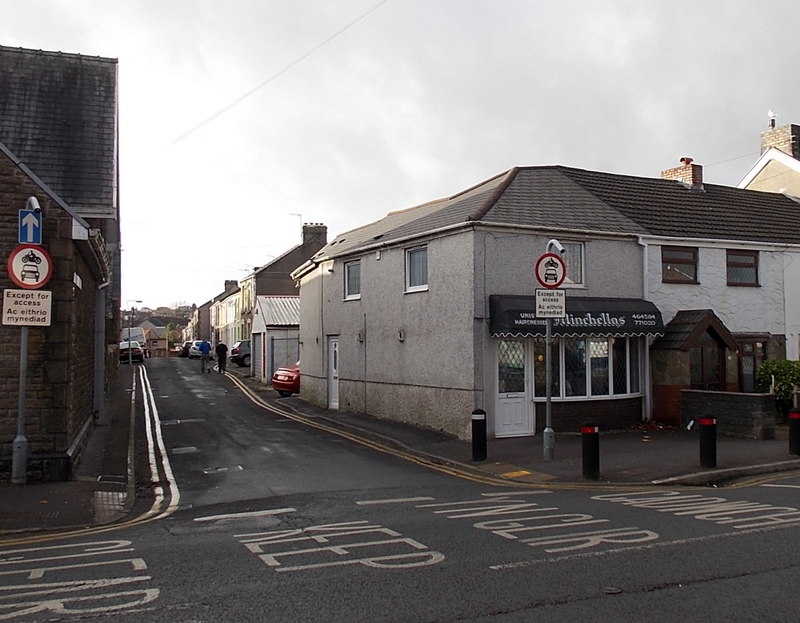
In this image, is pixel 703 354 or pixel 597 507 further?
pixel 703 354

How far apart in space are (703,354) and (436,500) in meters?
11.1

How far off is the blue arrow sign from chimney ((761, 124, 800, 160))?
89.5 ft

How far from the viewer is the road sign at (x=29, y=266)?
10.7 metres

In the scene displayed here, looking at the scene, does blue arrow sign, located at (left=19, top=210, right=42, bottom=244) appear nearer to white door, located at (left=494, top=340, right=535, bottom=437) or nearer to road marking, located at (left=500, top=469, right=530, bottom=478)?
road marking, located at (left=500, top=469, right=530, bottom=478)

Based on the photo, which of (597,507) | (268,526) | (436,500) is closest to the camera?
(268,526)

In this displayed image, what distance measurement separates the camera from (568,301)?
16.9m

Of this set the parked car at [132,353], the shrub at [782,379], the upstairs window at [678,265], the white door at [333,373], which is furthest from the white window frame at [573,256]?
the parked car at [132,353]

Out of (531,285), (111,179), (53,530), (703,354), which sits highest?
(111,179)

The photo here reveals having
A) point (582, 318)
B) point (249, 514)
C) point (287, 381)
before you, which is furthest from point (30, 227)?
point (287, 381)

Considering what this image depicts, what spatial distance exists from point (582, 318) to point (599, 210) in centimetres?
371

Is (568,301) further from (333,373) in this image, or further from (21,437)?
(21,437)

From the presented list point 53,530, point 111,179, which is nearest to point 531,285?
point 111,179

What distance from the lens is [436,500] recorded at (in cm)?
1014

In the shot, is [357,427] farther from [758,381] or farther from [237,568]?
[237,568]
